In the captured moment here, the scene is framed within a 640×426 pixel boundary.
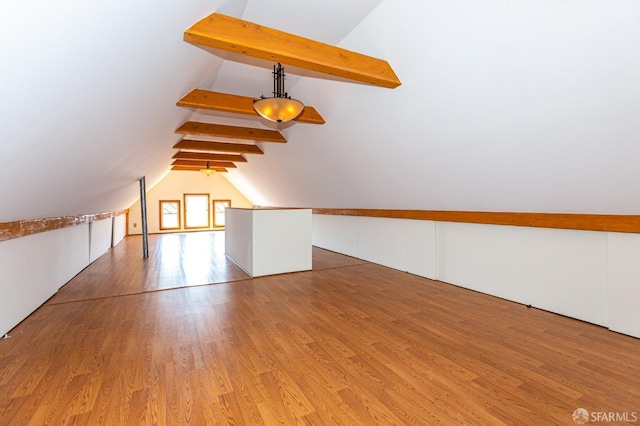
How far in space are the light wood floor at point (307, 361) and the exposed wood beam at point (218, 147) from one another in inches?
132

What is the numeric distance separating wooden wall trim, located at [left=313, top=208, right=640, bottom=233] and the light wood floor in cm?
90

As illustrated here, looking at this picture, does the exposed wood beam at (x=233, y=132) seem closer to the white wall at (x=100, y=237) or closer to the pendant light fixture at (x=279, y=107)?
the pendant light fixture at (x=279, y=107)

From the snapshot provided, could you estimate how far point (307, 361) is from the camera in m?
2.07

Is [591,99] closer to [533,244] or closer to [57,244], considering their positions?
[533,244]


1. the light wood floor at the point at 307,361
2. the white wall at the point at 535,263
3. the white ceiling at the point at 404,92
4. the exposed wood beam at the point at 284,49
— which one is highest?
the exposed wood beam at the point at 284,49

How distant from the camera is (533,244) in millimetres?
3137

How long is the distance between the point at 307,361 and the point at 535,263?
2677 millimetres

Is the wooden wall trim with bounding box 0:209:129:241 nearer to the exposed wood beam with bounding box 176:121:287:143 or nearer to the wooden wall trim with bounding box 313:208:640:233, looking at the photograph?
the exposed wood beam with bounding box 176:121:287:143

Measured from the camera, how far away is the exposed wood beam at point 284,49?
202 cm

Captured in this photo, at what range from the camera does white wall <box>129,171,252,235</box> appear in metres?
10.4

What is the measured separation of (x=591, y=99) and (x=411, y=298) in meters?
2.45

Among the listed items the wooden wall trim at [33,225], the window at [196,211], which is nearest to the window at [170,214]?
the window at [196,211]

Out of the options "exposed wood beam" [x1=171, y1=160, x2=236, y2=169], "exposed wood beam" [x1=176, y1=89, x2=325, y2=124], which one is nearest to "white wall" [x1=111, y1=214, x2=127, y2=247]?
"exposed wood beam" [x1=171, y1=160, x2=236, y2=169]

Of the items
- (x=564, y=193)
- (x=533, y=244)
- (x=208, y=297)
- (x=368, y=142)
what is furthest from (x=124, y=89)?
(x=533, y=244)
